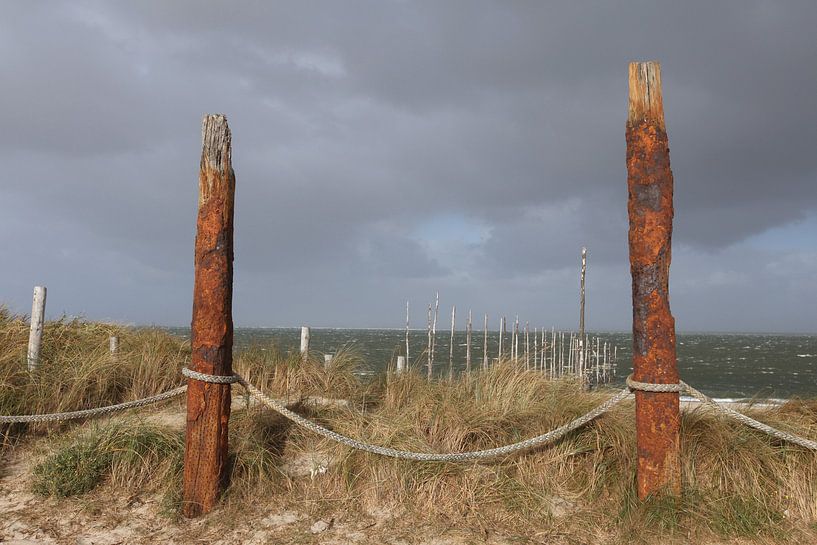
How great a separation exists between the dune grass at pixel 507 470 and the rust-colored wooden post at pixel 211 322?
0.28m

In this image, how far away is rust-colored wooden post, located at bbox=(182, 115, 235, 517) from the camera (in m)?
4.48

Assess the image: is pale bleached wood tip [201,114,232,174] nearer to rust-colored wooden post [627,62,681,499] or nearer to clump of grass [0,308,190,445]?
rust-colored wooden post [627,62,681,499]

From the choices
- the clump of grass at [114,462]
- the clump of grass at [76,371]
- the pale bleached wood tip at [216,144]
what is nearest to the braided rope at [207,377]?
the clump of grass at [114,462]

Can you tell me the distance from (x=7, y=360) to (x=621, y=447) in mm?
7179

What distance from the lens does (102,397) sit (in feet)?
22.9

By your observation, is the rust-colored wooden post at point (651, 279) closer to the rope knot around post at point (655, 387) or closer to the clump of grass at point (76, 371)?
the rope knot around post at point (655, 387)

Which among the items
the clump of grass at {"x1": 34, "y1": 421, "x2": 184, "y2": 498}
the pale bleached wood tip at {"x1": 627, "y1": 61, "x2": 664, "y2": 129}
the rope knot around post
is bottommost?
the clump of grass at {"x1": 34, "y1": 421, "x2": 184, "y2": 498}

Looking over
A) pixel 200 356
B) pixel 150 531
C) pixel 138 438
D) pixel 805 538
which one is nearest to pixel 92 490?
pixel 138 438

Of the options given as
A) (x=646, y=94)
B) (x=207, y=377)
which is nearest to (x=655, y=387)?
(x=646, y=94)

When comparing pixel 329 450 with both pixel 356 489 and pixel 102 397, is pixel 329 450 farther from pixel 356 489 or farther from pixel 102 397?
pixel 102 397

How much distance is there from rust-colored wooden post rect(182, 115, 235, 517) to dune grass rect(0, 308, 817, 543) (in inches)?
11.1

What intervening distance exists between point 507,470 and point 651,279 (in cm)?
197

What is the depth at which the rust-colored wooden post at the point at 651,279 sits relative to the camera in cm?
420

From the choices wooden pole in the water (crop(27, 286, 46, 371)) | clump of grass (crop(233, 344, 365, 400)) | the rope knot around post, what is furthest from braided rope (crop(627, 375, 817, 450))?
wooden pole in the water (crop(27, 286, 46, 371))
